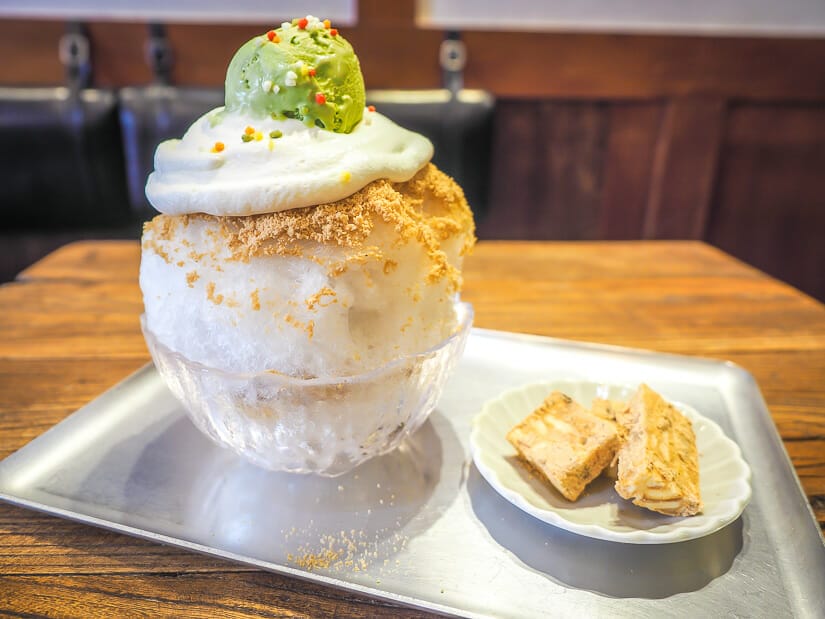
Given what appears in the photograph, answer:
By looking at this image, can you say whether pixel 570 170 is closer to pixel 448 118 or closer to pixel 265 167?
pixel 448 118

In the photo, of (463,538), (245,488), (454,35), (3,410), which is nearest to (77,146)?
(454,35)

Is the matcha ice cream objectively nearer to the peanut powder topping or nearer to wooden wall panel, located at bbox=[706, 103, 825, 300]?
the peanut powder topping

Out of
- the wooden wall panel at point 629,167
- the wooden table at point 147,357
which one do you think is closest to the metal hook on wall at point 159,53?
the wooden table at point 147,357

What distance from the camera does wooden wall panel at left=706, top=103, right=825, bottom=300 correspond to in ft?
8.02

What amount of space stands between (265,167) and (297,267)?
10cm

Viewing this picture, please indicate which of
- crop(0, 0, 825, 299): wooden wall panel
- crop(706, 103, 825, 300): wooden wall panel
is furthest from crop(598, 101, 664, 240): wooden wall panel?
crop(706, 103, 825, 300): wooden wall panel

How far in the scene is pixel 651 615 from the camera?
565 mm

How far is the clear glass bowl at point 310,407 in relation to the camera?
65cm

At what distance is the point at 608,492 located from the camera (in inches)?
28.1

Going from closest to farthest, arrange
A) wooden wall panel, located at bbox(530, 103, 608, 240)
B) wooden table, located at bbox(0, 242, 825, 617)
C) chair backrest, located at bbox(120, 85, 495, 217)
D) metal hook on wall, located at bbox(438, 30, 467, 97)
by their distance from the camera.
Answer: wooden table, located at bbox(0, 242, 825, 617)
chair backrest, located at bbox(120, 85, 495, 217)
metal hook on wall, located at bbox(438, 30, 467, 97)
wooden wall panel, located at bbox(530, 103, 608, 240)

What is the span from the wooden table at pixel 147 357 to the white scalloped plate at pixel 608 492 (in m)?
0.11

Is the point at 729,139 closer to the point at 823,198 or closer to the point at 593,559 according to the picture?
the point at 823,198

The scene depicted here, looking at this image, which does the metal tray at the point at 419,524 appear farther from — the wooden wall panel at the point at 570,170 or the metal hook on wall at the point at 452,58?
the wooden wall panel at the point at 570,170

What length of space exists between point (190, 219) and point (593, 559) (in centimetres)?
53
